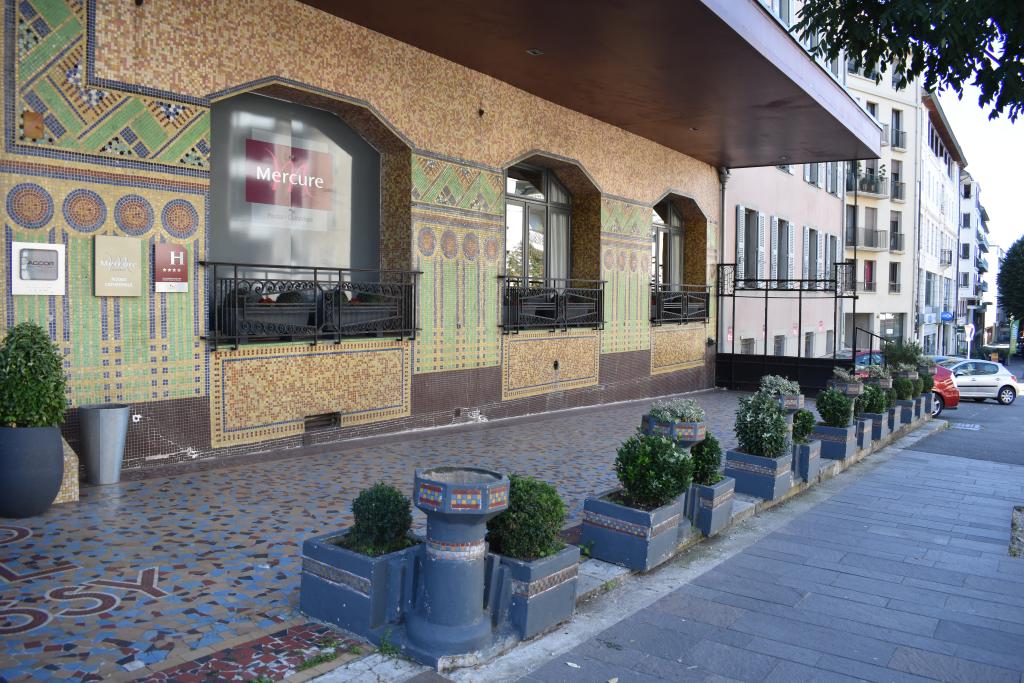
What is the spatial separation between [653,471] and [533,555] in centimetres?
170

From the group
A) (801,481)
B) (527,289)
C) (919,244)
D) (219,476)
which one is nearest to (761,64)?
(527,289)

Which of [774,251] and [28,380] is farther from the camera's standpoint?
[774,251]

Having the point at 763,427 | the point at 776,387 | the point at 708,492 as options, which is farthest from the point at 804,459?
the point at 708,492

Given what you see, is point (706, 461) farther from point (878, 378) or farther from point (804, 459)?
point (878, 378)

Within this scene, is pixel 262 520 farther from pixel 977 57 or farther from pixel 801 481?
pixel 977 57

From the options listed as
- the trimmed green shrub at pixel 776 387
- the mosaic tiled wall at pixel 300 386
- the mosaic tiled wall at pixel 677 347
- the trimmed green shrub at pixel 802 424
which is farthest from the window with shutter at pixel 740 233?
the mosaic tiled wall at pixel 300 386

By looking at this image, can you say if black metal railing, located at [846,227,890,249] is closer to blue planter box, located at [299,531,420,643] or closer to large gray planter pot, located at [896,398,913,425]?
large gray planter pot, located at [896,398,913,425]

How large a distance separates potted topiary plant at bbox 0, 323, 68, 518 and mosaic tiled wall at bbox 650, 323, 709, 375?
44.2 feet

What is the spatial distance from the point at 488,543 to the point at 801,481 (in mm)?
5959

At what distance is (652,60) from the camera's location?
480 inches

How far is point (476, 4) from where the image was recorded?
9914 millimetres

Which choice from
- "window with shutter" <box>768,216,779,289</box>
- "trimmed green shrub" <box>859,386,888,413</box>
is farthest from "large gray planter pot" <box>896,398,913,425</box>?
"window with shutter" <box>768,216,779,289</box>

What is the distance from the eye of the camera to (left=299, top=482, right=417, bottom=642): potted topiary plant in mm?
4680

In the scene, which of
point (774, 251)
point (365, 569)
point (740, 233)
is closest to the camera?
point (365, 569)
